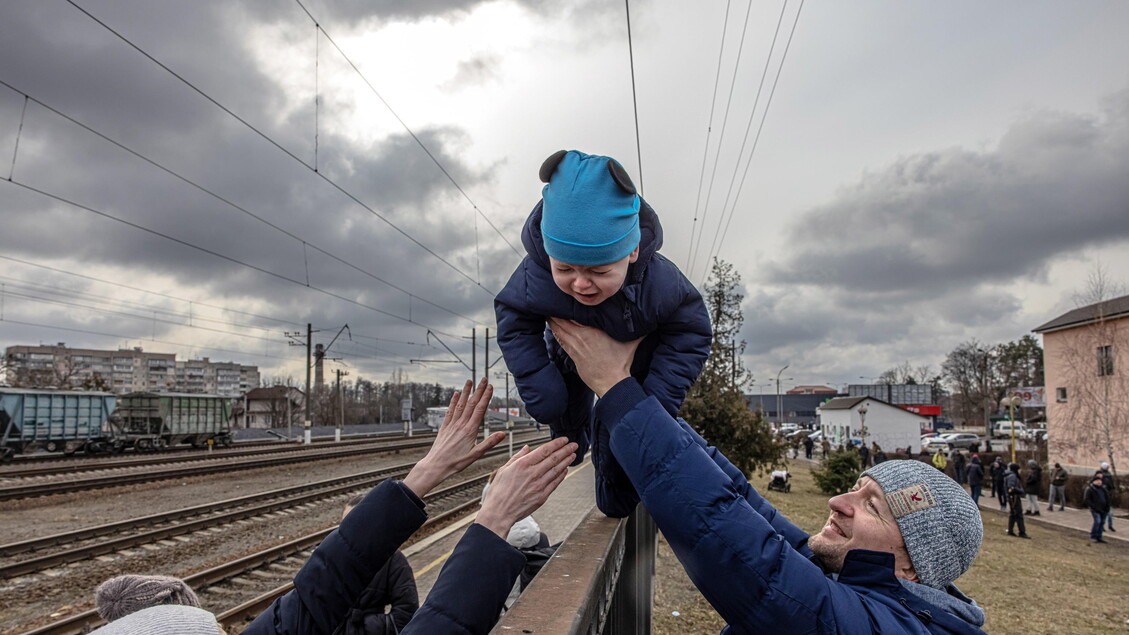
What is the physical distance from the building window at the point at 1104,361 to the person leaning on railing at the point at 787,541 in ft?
123

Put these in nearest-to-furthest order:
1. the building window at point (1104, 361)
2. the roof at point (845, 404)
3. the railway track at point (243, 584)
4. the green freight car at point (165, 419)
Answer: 1. the railway track at point (243, 584)
2. the green freight car at point (165, 419)
3. the building window at point (1104, 361)
4. the roof at point (845, 404)

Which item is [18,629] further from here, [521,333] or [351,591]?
[521,333]

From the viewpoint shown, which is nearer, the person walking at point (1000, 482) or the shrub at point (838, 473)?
the shrub at point (838, 473)

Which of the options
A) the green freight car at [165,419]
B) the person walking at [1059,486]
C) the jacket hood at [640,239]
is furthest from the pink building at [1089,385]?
the green freight car at [165,419]

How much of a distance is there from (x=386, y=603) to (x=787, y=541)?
3.25m

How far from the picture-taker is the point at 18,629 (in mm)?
7520

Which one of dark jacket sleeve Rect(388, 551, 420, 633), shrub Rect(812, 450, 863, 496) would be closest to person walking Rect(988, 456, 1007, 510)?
shrub Rect(812, 450, 863, 496)

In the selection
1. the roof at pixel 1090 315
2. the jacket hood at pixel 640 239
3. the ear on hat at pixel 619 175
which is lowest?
the jacket hood at pixel 640 239

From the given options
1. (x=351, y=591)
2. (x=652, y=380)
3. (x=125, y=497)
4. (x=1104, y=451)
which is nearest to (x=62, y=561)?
(x=125, y=497)

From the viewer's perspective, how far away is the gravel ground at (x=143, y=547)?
28.4 feet

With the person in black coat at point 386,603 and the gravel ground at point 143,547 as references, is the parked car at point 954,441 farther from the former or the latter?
the person in black coat at point 386,603

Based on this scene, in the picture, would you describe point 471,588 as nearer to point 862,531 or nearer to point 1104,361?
point 862,531

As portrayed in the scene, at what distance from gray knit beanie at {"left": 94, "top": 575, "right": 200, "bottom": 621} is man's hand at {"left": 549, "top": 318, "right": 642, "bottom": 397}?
1785mm

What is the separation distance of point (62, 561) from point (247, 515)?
423 cm
